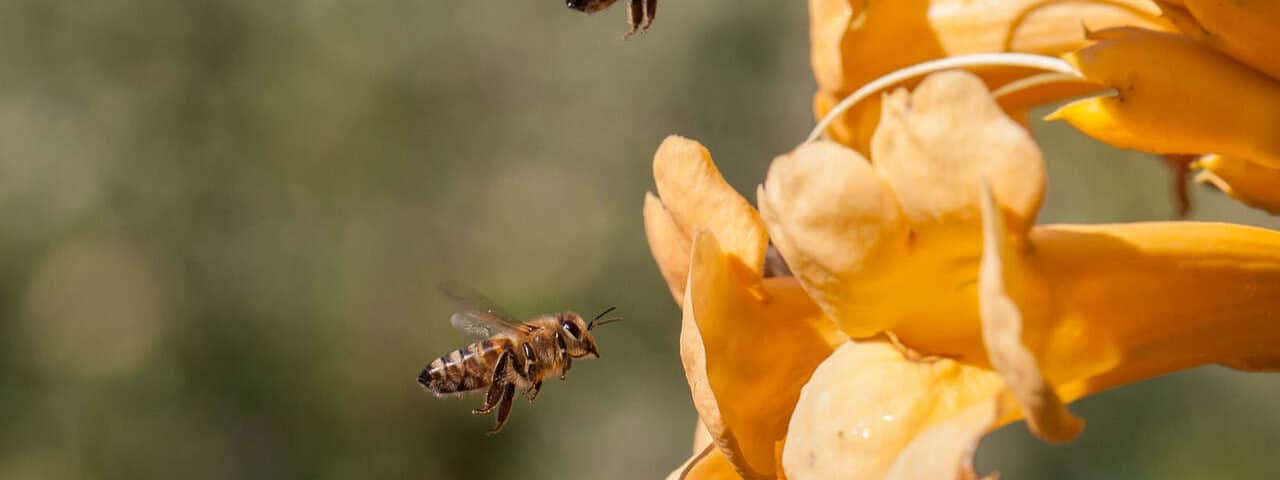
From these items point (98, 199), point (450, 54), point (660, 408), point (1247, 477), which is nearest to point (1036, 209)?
point (1247, 477)

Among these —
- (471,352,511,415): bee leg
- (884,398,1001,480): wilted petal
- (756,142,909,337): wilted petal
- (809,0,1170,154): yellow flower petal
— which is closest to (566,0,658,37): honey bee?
(809,0,1170,154): yellow flower petal

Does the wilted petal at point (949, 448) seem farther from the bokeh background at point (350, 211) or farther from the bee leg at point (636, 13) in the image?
the bokeh background at point (350, 211)

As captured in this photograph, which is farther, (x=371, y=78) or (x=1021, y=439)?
(x=371, y=78)

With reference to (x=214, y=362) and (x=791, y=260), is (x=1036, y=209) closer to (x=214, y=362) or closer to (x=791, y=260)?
(x=791, y=260)

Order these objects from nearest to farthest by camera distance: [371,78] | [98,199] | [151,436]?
[151,436] → [98,199] → [371,78]

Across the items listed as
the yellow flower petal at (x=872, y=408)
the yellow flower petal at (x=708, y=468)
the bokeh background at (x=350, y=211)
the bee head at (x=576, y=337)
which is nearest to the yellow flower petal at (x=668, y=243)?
the yellow flower petal at (x=708, y=468)

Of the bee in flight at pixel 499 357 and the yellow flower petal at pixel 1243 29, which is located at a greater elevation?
the yellow flower petal at pixel 1243 29

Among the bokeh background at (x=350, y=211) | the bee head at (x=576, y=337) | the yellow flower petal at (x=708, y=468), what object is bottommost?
the bokeh background at (x=350, y=211)
